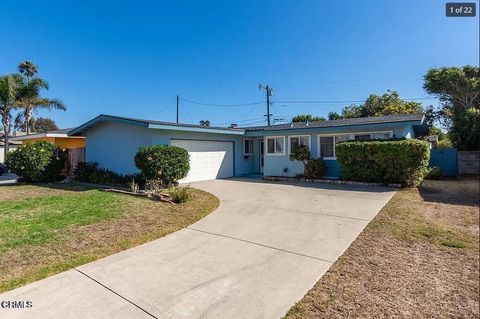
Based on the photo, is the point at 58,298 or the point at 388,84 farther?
the point at 388,84

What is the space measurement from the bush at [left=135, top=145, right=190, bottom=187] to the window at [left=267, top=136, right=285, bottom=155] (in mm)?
5634

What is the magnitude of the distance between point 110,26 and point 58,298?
13.9 metres

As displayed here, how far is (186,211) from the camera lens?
7129 millimetres

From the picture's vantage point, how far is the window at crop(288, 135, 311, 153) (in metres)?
14.0

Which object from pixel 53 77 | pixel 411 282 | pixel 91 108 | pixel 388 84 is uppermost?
pixel 388 84

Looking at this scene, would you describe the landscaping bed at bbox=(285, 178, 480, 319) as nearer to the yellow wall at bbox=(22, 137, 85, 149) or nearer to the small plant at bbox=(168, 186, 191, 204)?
the small plant at bbox=(168, 186, 191, 204)

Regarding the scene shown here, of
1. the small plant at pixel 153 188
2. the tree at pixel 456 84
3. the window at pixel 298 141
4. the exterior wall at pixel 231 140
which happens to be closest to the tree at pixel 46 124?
the exterior wall at pixel 231 140

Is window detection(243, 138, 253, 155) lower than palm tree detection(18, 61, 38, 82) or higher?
lower

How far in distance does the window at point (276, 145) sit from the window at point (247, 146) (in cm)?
195

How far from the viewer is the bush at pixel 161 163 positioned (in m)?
10.3

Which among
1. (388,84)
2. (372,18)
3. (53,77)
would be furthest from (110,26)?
(388,84)

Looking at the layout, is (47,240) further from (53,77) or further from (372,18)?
(53,77)

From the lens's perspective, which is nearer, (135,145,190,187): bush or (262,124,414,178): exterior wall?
(135,145,190,187): bush

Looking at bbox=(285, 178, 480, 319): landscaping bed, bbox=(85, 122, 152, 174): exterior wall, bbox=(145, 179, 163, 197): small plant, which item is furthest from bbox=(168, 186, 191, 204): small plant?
Answer: bbox=(285, 178, 480, 319): landscaping bed
